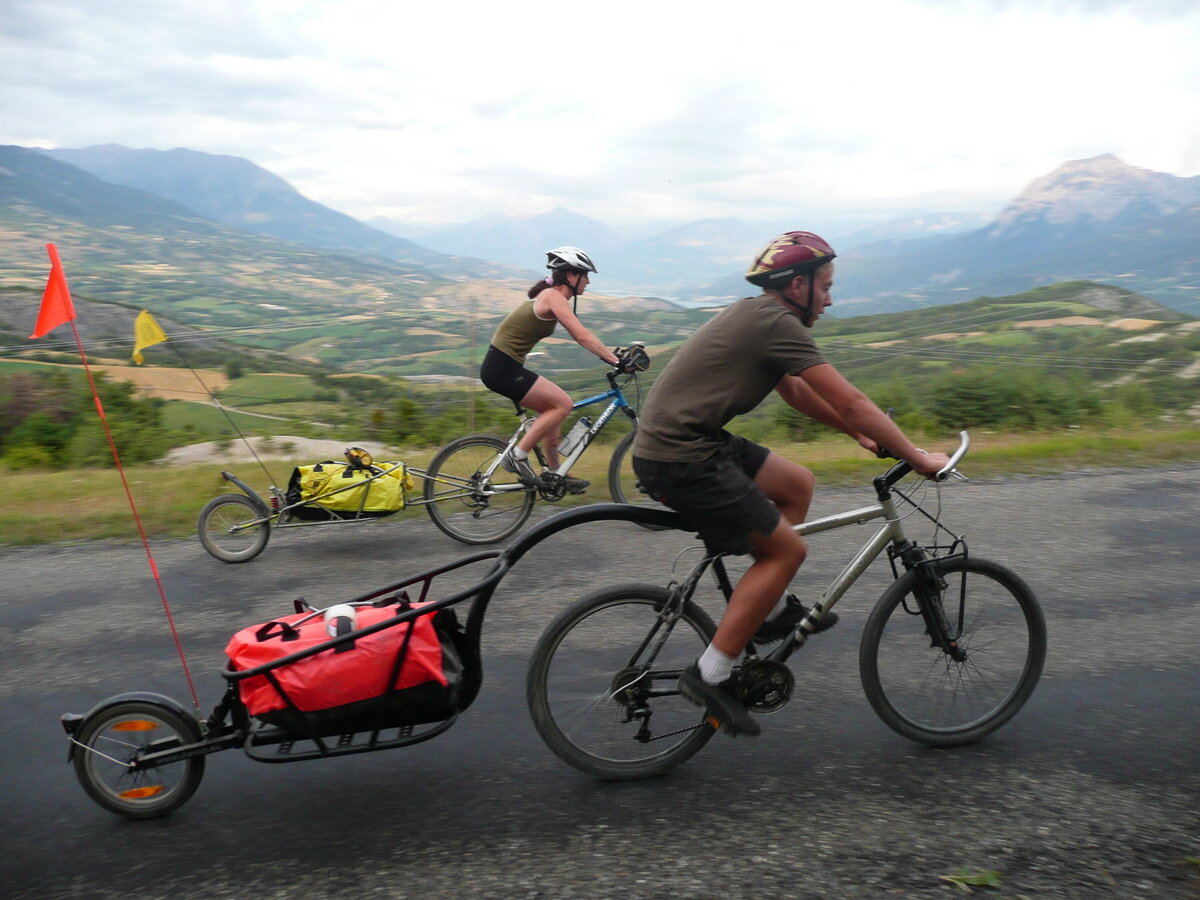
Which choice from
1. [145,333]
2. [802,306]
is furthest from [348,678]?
[145,333]

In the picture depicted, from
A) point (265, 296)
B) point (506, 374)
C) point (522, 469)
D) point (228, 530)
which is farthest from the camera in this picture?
point (265, 296)

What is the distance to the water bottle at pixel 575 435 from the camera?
7.27 m

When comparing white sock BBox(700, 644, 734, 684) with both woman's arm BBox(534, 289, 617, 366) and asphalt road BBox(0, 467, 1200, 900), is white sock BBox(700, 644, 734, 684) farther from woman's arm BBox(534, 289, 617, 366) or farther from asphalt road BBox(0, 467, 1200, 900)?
woman's arm BBox(534, 289, 617, 366)

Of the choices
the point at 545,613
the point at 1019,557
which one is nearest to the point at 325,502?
the point at 545,613

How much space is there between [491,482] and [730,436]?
4.01 metres

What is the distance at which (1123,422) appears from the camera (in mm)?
11633

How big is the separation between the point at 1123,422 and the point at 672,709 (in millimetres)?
10607

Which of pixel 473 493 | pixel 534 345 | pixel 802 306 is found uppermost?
pixel 802 306

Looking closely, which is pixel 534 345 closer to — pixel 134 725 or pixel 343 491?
pixel 343 491

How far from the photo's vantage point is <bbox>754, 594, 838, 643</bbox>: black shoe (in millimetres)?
3451

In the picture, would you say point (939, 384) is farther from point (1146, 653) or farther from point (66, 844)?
point (66, 844)

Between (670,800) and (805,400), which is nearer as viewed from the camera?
(670,800)

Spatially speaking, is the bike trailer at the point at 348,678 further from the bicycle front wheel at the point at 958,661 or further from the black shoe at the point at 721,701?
the bicycle front wheel at the point at 958,661

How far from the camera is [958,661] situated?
11.8ft
